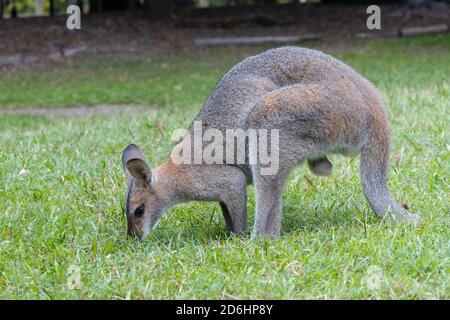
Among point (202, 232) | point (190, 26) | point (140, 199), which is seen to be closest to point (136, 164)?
point (140, 199)

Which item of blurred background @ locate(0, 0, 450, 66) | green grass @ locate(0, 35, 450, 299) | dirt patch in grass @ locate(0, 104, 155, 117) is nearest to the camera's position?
green grass @ locate(0, 35, 450, 299)

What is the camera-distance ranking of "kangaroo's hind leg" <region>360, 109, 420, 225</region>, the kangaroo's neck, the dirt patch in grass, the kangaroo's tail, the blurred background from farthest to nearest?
the blurred background < the dirt patch in grass < the kangaroo's tail < the kangaroo's neck < "kangaroo's hind leg" <region>360, 109, 420, 225</region>

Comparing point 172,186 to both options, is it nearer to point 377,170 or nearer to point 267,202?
point 267,202

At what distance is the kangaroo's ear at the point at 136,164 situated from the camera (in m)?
4.25

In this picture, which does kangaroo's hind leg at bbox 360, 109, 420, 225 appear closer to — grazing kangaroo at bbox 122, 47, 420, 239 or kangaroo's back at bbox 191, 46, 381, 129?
grazing kangaroo at bbox 122, 47, 420, 239

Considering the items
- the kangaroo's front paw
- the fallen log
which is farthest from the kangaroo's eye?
the fallen log

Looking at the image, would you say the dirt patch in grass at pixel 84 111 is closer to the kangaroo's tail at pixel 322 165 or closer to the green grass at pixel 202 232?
the green grass at pixel 202 232

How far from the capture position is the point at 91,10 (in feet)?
63.2

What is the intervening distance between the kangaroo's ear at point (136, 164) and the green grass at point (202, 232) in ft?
1.19

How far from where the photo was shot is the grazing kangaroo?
4.20 m

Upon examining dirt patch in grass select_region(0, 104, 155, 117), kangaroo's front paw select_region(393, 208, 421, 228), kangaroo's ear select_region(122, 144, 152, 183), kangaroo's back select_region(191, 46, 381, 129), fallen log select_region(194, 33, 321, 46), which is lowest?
dirt patch in grass select_region(0, 104, 155, 117)

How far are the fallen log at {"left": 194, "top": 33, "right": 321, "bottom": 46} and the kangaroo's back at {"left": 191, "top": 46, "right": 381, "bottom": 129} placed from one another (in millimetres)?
11119

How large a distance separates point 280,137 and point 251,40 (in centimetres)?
1175
